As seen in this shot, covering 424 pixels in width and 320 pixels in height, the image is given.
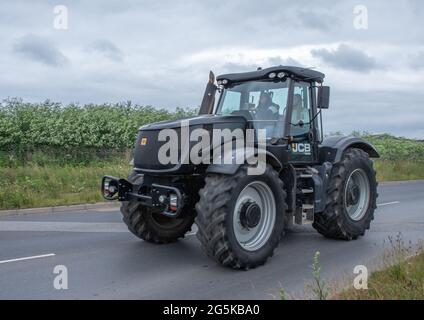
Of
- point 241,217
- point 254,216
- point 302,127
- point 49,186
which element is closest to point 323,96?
point 302,127

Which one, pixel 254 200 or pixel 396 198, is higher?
pixel 254 200

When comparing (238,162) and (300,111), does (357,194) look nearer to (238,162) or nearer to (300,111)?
(300,111)

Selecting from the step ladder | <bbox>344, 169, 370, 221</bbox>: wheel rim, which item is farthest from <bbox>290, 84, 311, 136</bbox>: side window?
<bbox>344, 169, 370, 221</bbox>: wheel rim

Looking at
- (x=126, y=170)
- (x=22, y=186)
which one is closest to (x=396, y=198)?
(x=126, y=170)

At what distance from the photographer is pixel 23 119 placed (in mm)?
23156

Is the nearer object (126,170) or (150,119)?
(126,170)

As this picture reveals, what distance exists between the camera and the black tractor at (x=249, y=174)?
6.37 meters

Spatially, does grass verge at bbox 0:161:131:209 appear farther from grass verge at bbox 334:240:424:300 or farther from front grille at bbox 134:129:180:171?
grass verge at bbox 334:240:424:300

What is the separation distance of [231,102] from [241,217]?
2.30 metres

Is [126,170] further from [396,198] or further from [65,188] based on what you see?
[396,198]

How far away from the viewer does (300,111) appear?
7980 millimetres

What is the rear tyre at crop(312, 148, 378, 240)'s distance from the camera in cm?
809

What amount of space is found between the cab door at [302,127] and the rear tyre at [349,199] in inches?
22.8

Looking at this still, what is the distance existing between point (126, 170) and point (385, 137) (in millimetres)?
30915
